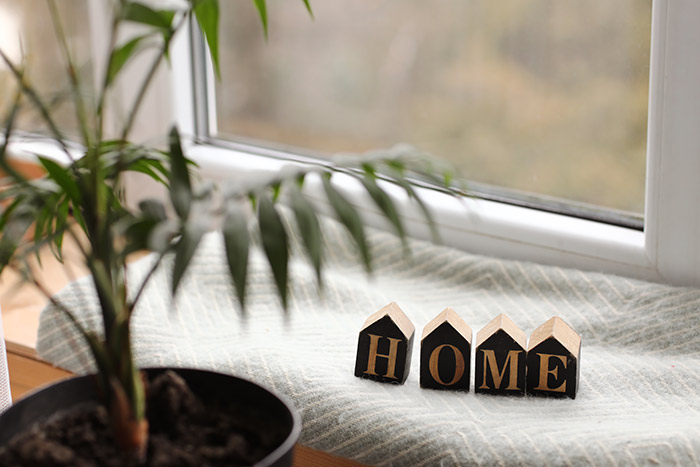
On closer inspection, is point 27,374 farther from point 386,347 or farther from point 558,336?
point 558,336

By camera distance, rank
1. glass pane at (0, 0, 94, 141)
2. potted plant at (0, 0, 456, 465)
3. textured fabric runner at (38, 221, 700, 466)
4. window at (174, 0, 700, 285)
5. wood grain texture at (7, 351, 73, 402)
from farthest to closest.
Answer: glass pane at (0, 0, 94, 141), wood grain texture at (7, 351, 73, 402), window at (174, 0, 700, 285), textured fabric runner at (38, 221, 700, 466), potted plant at (0, 0, 456, 465)

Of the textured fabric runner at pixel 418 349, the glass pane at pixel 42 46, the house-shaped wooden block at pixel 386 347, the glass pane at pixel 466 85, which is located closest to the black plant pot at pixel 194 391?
the textured fabric runner at pixel 418 349

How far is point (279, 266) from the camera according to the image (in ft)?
1.79

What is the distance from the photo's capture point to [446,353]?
0.88 metres

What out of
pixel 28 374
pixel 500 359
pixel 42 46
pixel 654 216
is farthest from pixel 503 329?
pixel 42 46

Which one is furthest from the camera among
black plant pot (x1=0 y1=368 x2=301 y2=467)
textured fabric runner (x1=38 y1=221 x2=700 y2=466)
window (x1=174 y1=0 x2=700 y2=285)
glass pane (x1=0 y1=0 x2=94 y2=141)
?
glass pane (x1=0 y1=0 x2=94 y2=141)

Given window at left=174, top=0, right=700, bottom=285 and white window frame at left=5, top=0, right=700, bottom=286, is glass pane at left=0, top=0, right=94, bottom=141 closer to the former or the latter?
white window frame at left=5, top=0, right=700, bottom=286

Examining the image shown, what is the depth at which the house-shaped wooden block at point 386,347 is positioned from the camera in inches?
34.9

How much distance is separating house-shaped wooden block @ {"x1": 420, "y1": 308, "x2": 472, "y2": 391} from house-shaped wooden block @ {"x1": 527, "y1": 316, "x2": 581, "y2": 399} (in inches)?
2.7

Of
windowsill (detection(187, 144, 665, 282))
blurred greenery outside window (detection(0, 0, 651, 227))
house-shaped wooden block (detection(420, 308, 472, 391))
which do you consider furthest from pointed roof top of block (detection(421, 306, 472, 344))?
blurred greenery outside window (detection(0, 0, 651, 227))

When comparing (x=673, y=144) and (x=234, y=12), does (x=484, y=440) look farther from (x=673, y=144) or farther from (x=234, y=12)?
(x=234, y=12)

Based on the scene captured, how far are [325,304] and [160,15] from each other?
0.57 metres

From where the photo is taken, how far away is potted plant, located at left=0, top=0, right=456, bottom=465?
553 millimetres

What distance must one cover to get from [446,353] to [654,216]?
0.37m
